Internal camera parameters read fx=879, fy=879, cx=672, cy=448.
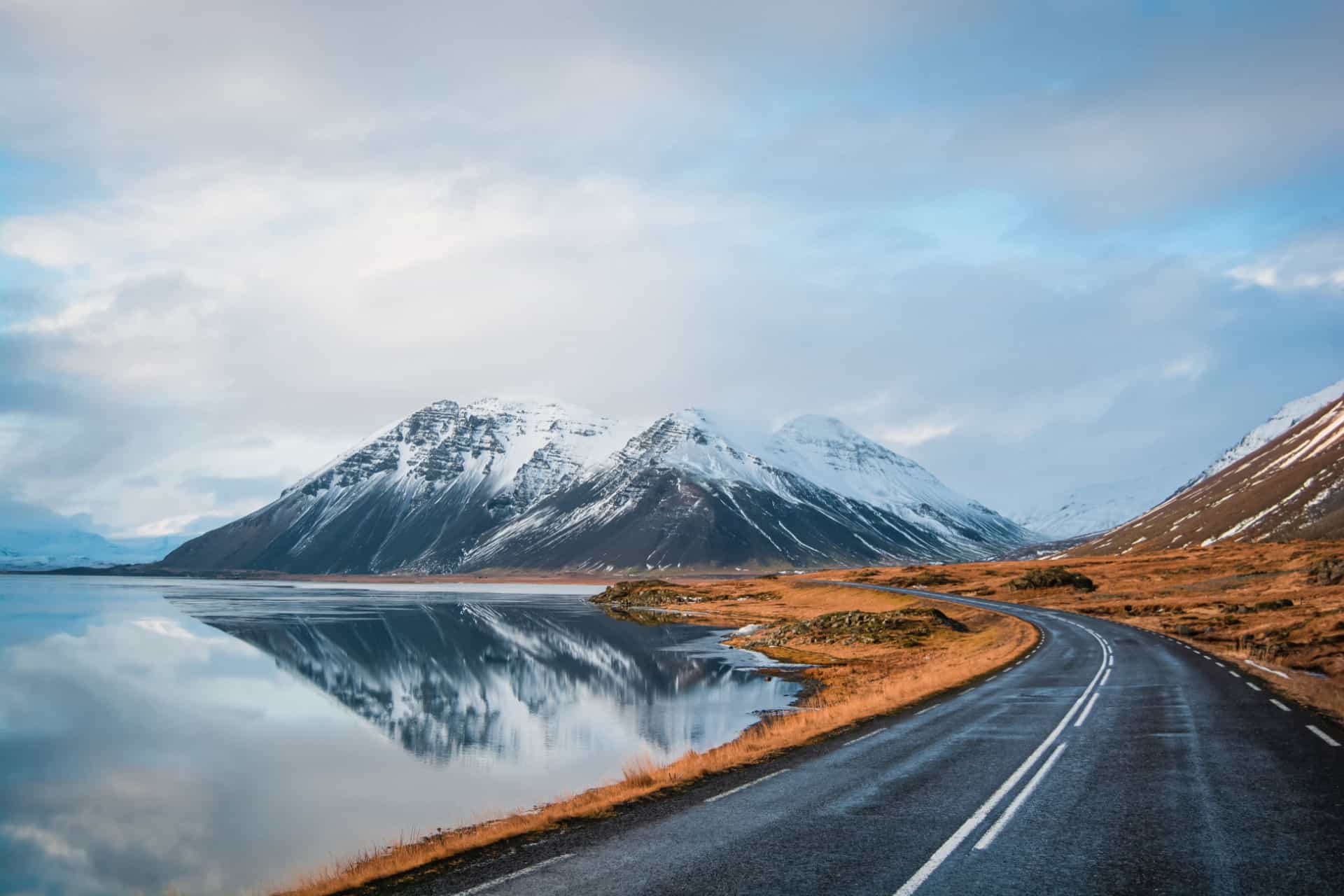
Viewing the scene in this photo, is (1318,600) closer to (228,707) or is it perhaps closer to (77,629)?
(228,707)

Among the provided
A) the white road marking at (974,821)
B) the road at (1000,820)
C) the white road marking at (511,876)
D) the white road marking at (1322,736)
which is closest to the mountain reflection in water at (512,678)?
the road at (1000,820)

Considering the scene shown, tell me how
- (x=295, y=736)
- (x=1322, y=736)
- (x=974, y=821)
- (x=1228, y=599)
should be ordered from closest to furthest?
1. (x=974, y=821)
2. (x=1322, y=736)
3. (x=295, y=736)
4. (x=1228, y=599)

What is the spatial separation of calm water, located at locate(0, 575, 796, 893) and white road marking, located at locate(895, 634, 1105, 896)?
13.7m

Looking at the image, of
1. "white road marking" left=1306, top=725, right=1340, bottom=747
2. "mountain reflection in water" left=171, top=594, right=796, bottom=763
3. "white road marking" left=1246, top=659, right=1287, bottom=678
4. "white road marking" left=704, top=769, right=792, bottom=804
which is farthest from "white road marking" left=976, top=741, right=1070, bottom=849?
"white road marking" left=1246, top=659, right=1287, bottom=678

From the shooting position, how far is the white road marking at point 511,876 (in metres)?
12.0

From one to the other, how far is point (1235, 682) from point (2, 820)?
130 feet

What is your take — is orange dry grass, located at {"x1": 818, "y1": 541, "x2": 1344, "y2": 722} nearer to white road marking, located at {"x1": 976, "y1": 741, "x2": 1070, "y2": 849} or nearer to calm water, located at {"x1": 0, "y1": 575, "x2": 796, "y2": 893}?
white road marking, located at {"x1": 976, "y1": 741, "x2": 1070, "y2": 849}

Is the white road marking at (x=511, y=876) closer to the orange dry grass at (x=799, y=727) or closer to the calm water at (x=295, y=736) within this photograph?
the orange dry grass at (x=799, y=727)

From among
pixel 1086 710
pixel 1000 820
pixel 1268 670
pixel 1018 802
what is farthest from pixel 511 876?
pixel 1268 670

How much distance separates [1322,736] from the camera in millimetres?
19984

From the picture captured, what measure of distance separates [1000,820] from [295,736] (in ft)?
115

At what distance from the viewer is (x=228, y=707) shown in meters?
47.4

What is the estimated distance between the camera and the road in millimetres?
11391

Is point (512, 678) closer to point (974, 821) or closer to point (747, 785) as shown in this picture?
point (747, 785)
